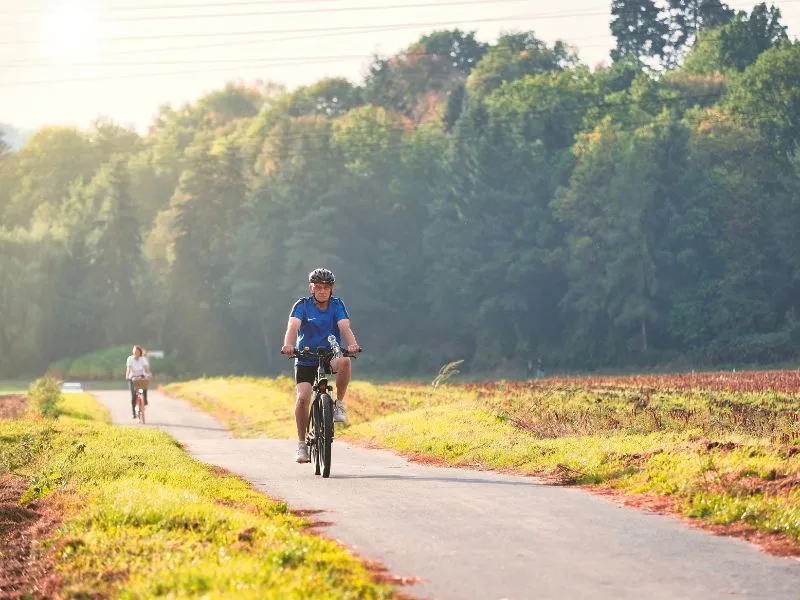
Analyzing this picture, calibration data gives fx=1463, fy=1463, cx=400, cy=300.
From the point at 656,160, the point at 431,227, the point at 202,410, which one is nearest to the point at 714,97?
the point at 656,160

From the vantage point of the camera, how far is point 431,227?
94438 mm

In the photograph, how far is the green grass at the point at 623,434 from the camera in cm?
1384

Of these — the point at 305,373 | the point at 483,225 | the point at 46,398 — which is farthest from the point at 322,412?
the point at 483,225

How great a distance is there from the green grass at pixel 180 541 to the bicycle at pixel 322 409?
3.40 ft

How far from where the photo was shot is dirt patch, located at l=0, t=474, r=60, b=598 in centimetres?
1125

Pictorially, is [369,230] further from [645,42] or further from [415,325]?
[645,42]

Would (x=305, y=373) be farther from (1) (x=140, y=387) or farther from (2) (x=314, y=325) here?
(1) (x=140, y=387)

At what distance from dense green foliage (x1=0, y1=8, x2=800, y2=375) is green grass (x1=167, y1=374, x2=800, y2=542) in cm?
4152

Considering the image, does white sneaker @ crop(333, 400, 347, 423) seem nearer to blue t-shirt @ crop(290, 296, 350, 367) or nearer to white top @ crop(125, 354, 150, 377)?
blue t-shirt @ crop(290, 296, 350, 367)

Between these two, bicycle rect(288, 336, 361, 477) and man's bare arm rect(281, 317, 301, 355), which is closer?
man's bare arm rect(281, 317, 301, 355)

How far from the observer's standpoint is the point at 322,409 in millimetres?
17281

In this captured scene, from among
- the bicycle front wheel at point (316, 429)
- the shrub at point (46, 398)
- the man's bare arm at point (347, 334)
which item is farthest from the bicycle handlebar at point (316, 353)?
the shrub at point (46, 398)

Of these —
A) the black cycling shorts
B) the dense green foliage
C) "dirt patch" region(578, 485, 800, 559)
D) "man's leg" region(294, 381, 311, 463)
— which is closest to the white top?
"man's leg" region(294, 381, 311, 463)

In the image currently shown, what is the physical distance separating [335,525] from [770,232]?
239ft
